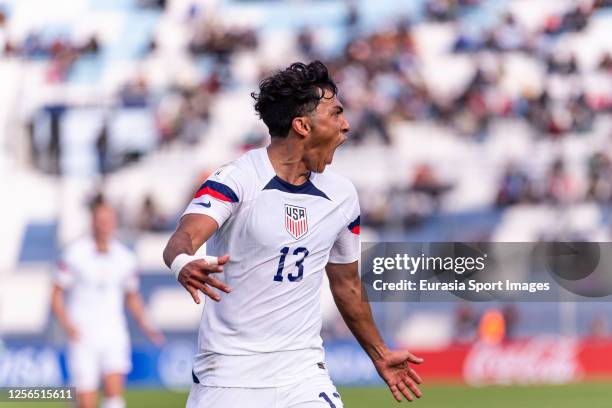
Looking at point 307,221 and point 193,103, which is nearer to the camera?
point 307,221

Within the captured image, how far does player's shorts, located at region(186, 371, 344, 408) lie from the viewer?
17.2 ft

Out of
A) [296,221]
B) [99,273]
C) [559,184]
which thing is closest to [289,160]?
[296,221]

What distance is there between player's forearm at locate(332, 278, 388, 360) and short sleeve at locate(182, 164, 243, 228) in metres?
0.95

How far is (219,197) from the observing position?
16.9 ft

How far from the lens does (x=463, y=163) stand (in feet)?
70.7

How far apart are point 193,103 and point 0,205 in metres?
4.41

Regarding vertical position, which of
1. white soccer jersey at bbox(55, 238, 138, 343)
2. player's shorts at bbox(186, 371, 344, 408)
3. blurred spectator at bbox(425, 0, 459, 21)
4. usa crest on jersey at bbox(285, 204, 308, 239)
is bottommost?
player's shorts at bbox(186, 371, 344, 408)

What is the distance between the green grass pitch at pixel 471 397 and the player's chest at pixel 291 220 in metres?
9.73

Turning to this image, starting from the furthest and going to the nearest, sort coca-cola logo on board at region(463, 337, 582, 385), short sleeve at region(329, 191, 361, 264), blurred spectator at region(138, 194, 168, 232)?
1. blurred spectator at region(138, 194, 168, 232)
2. coca-cola logo on board at region(463, 337, 582, 385)
3. short sleeve at region(329, 191, 361, 264)

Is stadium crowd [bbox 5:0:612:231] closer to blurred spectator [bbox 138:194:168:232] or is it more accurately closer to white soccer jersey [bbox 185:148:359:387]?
blurred spectator [bbox 138:194:168:232]

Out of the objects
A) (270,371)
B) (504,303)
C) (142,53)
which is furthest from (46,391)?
(270,371)

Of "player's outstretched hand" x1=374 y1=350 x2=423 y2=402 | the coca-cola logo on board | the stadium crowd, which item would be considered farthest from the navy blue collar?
the stadium crowd

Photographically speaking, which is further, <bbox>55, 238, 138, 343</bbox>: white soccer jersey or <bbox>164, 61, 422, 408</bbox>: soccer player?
<bbox>55, 238, 138, 343</bbox>: white soccer jersey

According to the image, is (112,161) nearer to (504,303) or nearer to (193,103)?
(193,103)
